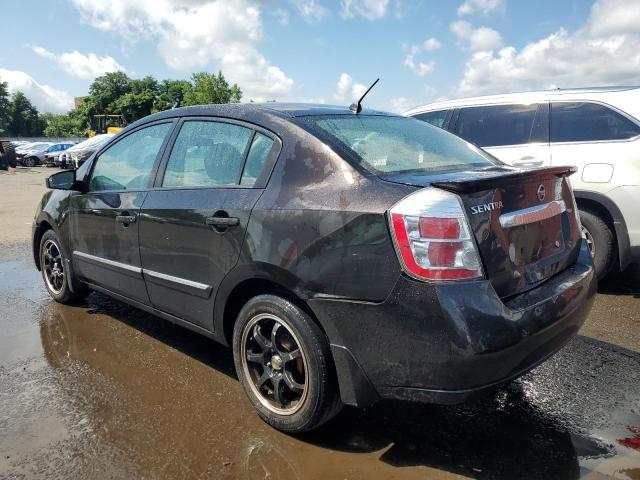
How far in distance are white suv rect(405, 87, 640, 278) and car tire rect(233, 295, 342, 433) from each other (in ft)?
10.0

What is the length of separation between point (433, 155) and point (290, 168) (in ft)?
2.90

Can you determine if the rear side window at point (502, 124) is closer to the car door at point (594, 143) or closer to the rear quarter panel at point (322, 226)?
the car door at point (594, 143)

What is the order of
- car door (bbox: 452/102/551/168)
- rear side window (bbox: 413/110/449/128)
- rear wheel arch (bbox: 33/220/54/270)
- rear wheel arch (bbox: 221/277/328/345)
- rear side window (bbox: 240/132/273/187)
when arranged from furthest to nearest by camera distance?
rear side window (bbox: 413/110/449/128) → car door (bbox: 452/102/551/168) → rear wheel arch (bbox: 33/220/54/270) → rear side window (bbox: 240/132/273/187) → rear wheel arch (bbox: 221/277/328/345)

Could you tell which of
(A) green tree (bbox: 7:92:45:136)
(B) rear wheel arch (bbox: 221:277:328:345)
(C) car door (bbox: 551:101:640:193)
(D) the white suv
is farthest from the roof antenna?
(A) green tree (bbox: 7:92:45:136)

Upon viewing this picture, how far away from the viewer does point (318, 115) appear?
3045mm

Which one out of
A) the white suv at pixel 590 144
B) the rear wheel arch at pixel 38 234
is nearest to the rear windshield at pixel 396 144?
the white suv at pixel 590 144

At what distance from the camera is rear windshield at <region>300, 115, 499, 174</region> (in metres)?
2.71

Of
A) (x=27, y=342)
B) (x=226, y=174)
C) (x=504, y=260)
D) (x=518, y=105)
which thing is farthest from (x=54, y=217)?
(x=518, y=105)

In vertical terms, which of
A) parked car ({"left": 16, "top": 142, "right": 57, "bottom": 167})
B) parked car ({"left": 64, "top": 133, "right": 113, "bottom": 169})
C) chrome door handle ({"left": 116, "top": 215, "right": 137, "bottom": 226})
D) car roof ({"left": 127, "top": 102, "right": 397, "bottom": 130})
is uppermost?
car roof ({"left": 127, "top": 102, "right": 397, "bottom": 130})

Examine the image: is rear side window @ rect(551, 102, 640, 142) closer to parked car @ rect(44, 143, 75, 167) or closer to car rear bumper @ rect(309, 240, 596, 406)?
car rear bumper @ rect(309, 240, 596, 406)

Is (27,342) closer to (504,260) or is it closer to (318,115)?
(318,115)

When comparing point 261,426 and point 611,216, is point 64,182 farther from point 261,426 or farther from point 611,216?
point 611,216

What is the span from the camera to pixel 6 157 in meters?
28.5

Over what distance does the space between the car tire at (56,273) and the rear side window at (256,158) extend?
2439 millimetres
